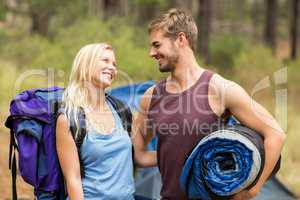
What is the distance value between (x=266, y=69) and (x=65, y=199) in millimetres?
12430

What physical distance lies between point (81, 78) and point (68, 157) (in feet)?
1.33

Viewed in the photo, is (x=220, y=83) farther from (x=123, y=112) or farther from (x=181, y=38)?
(x=123, y=112)

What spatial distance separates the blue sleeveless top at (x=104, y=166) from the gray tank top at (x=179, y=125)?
0.67 feet

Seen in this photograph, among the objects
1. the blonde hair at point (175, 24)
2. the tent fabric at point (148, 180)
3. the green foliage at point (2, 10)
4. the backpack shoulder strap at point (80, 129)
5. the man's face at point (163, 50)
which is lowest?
the tent fabric at point (148, 180)

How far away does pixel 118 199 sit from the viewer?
2977mm

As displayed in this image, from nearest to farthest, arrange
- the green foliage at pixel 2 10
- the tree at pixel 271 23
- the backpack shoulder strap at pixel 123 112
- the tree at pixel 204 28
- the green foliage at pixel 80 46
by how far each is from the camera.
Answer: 1. the backpack shoulder strap at pixel 123 112
2. the green foliage at pixel 80 46
3. the tree at pixel 204 28
4. the green foliage at pixel 2 10
5. the tree at pixel 271 23

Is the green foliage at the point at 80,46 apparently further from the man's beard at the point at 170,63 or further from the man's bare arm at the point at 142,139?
the man's beard at the point at 170,63

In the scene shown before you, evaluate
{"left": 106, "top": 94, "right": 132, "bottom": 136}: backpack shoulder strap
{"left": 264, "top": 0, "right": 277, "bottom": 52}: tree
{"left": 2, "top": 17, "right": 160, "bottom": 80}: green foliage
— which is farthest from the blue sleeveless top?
{"left": 264, "top": 0, "right": 277, "bottom": 52}: tree

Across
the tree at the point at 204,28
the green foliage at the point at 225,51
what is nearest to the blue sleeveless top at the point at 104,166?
the tree at the point at 204,28

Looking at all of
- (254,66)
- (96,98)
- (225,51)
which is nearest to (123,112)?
(96,98)

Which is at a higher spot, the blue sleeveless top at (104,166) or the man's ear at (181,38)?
the man's ear at (181,38)

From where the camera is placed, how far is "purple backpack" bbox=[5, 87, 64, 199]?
296 centimetres

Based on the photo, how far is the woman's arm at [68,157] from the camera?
286cm

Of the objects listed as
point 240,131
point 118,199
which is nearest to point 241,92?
point 240,131
